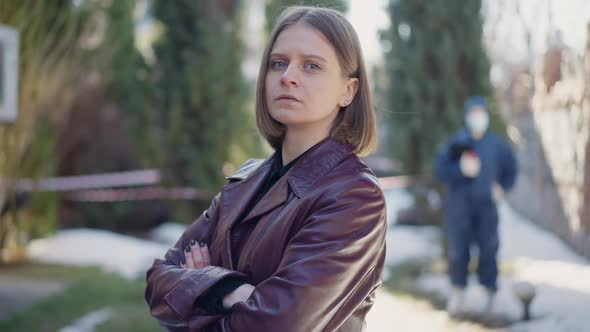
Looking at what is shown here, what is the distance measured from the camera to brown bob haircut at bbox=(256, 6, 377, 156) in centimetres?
154

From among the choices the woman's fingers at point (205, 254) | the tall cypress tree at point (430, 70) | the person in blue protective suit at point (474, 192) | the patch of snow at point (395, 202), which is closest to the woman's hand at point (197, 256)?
the woman's fingers at point (205, 254)

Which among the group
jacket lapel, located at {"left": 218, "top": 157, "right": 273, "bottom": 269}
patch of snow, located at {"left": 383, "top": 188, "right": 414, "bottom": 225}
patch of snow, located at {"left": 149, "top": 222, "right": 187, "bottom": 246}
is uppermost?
jacket lapel, located at {"left": 218, "top": 157, "right": 273, "bottom": 269}

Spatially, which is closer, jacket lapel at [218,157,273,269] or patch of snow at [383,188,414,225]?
jacket lapel at [218,157,273,269]

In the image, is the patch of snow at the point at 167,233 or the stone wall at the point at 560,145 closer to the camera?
the stone wall at the point at 560,145

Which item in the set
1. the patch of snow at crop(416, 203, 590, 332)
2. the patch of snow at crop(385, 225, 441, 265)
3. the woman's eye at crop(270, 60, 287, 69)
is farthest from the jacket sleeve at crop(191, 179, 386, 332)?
the patch of snow at crop(385, 225, 441, 265)

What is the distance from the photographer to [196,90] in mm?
7469

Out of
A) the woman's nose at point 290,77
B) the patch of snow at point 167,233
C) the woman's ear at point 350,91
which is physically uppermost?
the woman's nose at point 290,77

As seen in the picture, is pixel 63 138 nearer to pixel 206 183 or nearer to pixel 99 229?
pixel 99 229

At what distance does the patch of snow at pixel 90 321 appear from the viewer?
14.4 ft

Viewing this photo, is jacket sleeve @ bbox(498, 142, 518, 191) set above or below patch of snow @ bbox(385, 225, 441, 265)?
above

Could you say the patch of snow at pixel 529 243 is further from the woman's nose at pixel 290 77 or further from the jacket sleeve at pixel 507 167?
the woman's nose at pixel 290 77

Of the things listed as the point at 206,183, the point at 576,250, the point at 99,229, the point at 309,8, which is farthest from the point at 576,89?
the point at 99,229

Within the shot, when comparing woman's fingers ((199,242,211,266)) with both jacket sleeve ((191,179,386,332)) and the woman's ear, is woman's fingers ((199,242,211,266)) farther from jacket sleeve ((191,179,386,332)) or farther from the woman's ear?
the woman's ear

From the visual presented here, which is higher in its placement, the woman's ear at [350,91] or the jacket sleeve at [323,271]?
the woman's ear at [350,91]
